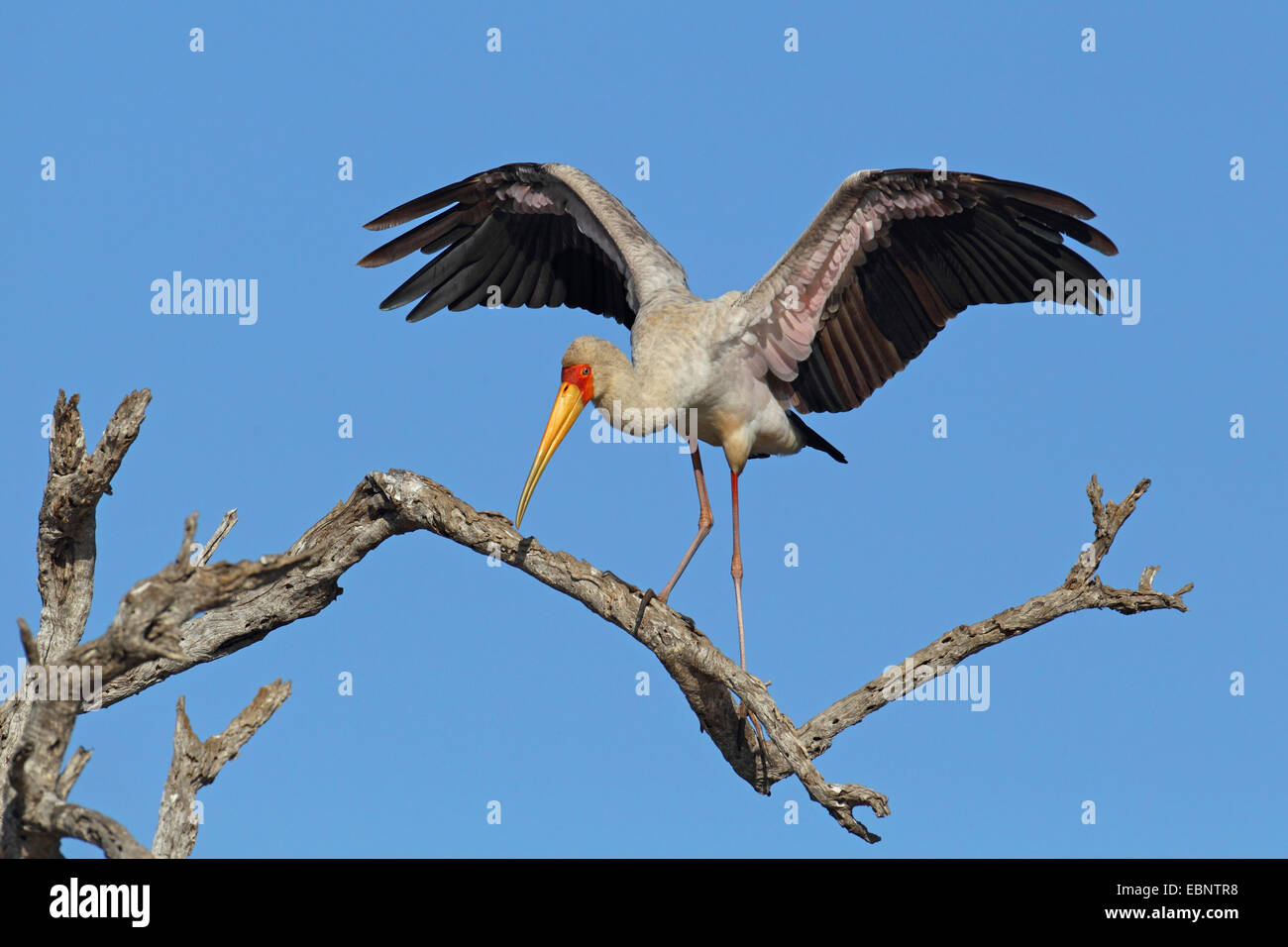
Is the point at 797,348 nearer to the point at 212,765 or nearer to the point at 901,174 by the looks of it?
the point at 901,174

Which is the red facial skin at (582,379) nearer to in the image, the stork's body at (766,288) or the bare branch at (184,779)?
the stork's body at (766,288)

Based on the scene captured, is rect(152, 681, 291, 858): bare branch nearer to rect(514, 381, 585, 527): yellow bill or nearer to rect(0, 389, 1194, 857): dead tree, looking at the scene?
rect(0, 389, 1194, 857): dead tree

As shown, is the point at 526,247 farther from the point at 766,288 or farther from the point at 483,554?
the point at 483,554

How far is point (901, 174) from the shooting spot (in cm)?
738

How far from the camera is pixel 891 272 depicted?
7.98m

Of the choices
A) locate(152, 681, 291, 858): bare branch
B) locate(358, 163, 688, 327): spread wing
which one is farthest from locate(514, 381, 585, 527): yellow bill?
locate(152, 681, 291, 858): bare branch

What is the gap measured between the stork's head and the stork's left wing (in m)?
0.96

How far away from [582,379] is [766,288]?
142 centimetres

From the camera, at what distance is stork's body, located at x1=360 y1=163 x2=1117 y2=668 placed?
7.40 meters

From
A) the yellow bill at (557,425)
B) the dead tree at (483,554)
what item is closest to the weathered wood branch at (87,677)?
the dead tree at (483,554)

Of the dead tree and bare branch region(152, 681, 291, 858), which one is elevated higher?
the dead tree

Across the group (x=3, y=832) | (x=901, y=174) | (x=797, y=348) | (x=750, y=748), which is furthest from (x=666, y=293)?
(x=3, y=832)
